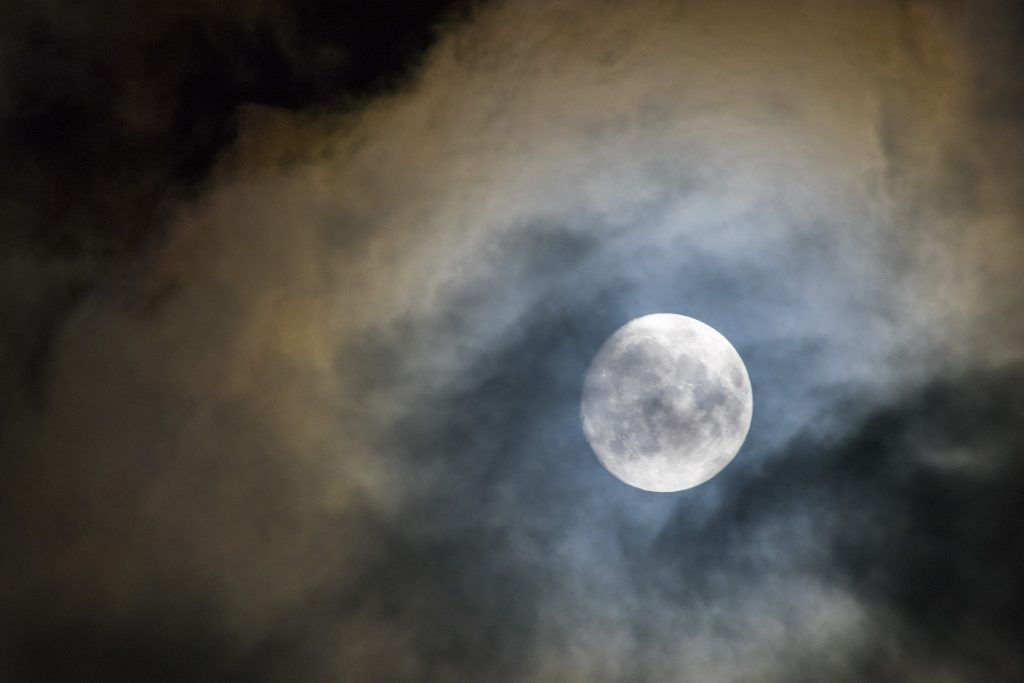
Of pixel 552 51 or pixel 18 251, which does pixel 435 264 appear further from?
pixel 18 251

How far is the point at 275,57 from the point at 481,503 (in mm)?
3337

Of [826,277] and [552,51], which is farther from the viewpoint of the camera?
[826,277]

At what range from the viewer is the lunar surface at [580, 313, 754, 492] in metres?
6.38

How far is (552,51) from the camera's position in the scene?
18.8 ft

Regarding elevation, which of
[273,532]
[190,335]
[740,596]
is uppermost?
[190,335]

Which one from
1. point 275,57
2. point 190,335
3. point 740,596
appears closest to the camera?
point 275,57

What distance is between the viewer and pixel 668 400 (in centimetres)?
643

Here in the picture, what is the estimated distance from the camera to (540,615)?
669cm

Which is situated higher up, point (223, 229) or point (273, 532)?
point (223, 229)

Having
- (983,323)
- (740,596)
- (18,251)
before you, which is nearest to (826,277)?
(983,323)

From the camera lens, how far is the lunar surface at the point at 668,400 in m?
6.38

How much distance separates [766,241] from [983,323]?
146 centimetres

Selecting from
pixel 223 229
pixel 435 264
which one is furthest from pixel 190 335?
pixel 435 264

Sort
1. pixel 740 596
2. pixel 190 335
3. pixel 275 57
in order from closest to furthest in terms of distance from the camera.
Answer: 1. pixel 275 57
2. pixel 190 335
3. pixel 740 596
